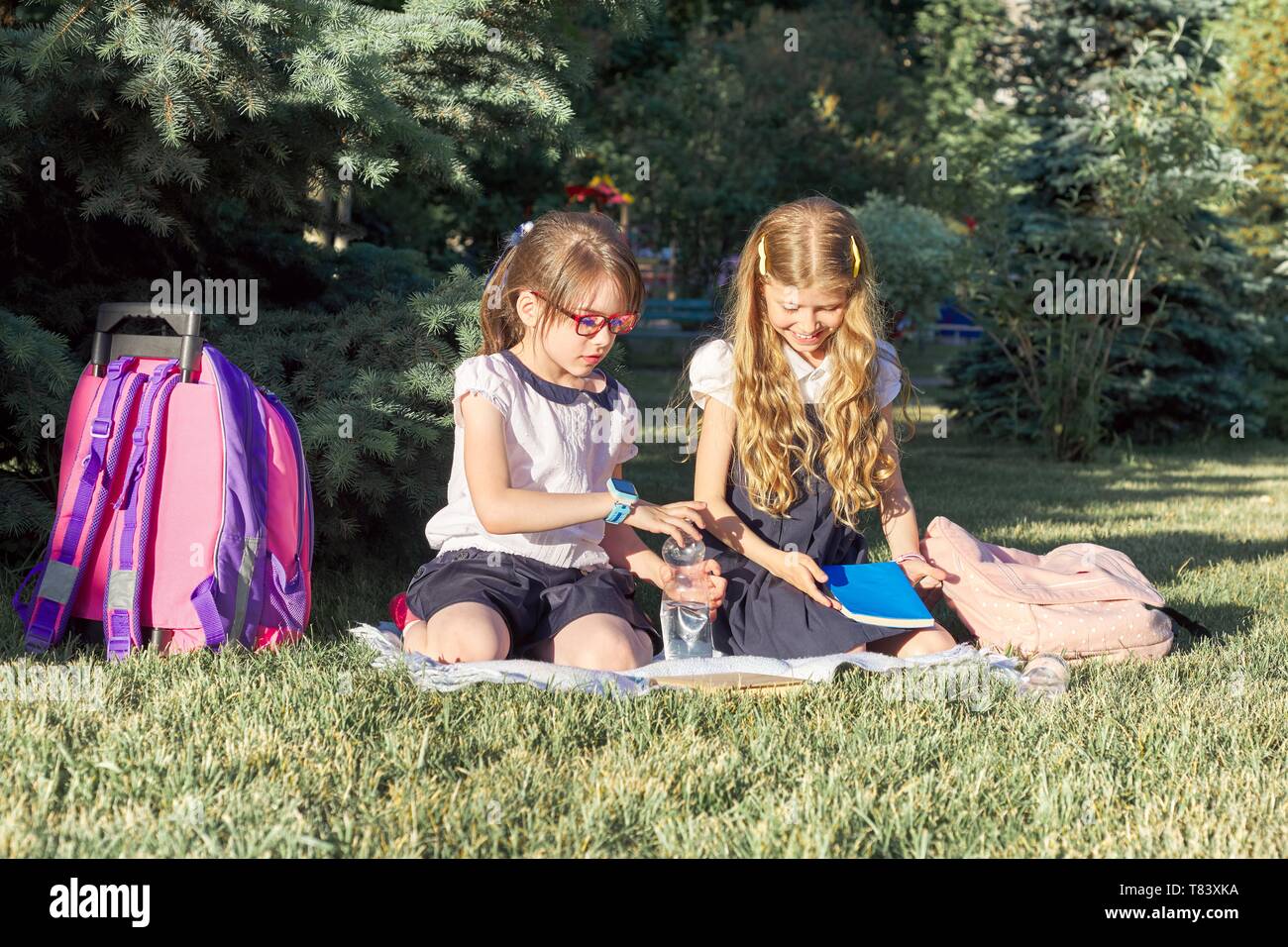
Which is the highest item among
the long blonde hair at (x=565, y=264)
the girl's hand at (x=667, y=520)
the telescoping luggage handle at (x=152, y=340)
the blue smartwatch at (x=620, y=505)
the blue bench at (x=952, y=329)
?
the blue bench at (x=952, y=329)

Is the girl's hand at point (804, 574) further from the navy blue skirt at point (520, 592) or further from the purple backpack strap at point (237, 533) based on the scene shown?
the purple backpack strap at point (237, 533)

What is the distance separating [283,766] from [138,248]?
9.50 feet

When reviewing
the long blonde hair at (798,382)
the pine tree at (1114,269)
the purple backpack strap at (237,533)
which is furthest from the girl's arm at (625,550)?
the pine tree at (1114,269)

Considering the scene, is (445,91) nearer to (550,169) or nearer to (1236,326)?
(1236,326)

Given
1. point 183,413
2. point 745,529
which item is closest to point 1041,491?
point 745,529

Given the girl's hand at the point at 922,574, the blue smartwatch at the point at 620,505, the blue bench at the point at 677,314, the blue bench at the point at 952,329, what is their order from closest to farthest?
the blue smartwatch at the point at 620,505, the girl's hand at the point at 922,574, the blue bench at the point at 677,314, the blue bench at the point at 952,329

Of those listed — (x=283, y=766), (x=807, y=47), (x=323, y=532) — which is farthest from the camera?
(x=807, y=47)

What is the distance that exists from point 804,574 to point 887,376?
0.84m

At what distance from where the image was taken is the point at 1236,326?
38.1ft

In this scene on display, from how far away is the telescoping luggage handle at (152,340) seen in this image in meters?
3.63

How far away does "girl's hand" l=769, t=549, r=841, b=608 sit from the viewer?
3.57m

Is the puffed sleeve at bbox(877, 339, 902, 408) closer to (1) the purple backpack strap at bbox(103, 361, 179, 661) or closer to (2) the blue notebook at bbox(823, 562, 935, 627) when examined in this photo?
(2) the blue notebook at bbox(823, 562, 935, 627)

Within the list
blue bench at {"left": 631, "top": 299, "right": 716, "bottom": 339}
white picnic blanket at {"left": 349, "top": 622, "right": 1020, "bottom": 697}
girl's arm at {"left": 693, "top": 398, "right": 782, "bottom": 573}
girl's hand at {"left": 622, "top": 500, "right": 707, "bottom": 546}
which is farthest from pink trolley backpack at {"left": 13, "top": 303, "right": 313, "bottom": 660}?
blue bench at {"left": 631, "top": 299, "right": 716, "bottom": 339}

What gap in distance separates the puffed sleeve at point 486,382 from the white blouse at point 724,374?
62 centimetres
